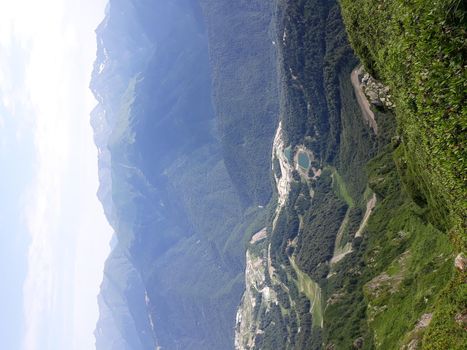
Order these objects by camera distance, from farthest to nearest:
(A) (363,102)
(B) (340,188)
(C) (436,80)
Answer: (B) (340,188), (A) (363,102), (C) (436,80)

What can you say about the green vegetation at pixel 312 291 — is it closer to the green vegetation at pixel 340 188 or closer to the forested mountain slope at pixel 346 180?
the forested mountain slope at pixel 346 180

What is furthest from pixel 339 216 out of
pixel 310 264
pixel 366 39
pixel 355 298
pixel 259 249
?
pixel 366 39

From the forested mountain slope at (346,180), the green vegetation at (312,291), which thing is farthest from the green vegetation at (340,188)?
the green vegetation at (312,291)

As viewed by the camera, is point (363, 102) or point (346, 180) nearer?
point (363, 102)

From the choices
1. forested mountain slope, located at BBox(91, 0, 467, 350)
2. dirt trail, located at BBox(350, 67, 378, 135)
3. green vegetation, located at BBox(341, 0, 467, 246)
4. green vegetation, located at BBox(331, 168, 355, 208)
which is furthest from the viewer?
green vegetation, located at BBox(331, 168, 355, 208)

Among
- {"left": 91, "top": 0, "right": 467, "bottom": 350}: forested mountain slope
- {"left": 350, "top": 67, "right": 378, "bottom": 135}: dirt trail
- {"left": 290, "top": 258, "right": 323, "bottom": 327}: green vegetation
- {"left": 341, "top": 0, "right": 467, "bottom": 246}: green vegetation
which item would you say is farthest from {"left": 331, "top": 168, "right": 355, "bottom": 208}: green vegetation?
{"left": 341, "top": 0, "right": 467, "bottom": 246}: green vegetation

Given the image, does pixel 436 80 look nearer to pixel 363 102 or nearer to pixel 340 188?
pixel 363 102

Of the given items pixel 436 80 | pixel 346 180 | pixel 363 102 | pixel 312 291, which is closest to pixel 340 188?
pixel 346 180

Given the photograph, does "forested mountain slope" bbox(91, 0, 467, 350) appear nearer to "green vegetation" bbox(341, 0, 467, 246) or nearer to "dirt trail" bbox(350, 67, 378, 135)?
"green vegetation" bbox(341, 0, 467, 246)
